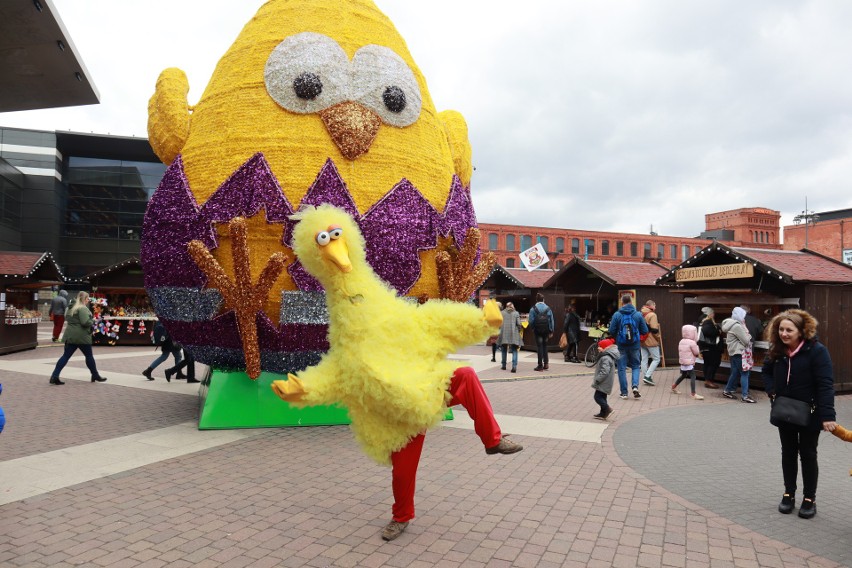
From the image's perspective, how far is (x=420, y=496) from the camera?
4.61 m

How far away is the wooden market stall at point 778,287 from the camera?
10.2 meters

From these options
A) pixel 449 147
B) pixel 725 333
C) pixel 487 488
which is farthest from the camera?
pixel 725 333

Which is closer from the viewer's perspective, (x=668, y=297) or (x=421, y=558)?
(x=421, y=558)

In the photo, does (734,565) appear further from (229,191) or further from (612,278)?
(612,278)

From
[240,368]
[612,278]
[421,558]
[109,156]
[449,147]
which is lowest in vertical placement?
[421,558]

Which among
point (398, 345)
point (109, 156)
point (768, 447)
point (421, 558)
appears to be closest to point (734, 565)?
point (421, 558)

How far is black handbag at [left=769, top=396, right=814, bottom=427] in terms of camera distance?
13.9 feet

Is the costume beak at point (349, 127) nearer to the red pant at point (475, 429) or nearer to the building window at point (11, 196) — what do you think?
the red pant at point (475, 429)

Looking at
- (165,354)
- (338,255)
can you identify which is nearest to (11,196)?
(165,354)

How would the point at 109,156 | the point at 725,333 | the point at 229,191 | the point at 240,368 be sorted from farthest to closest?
the point at 109,156, the point at 725,333, the point at 240,368, the point at 229,191

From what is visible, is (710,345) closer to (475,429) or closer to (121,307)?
(475,429)

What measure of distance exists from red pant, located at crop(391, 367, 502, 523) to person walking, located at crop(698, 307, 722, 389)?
832cm

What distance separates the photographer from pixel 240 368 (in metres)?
6.71

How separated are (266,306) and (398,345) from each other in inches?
111
